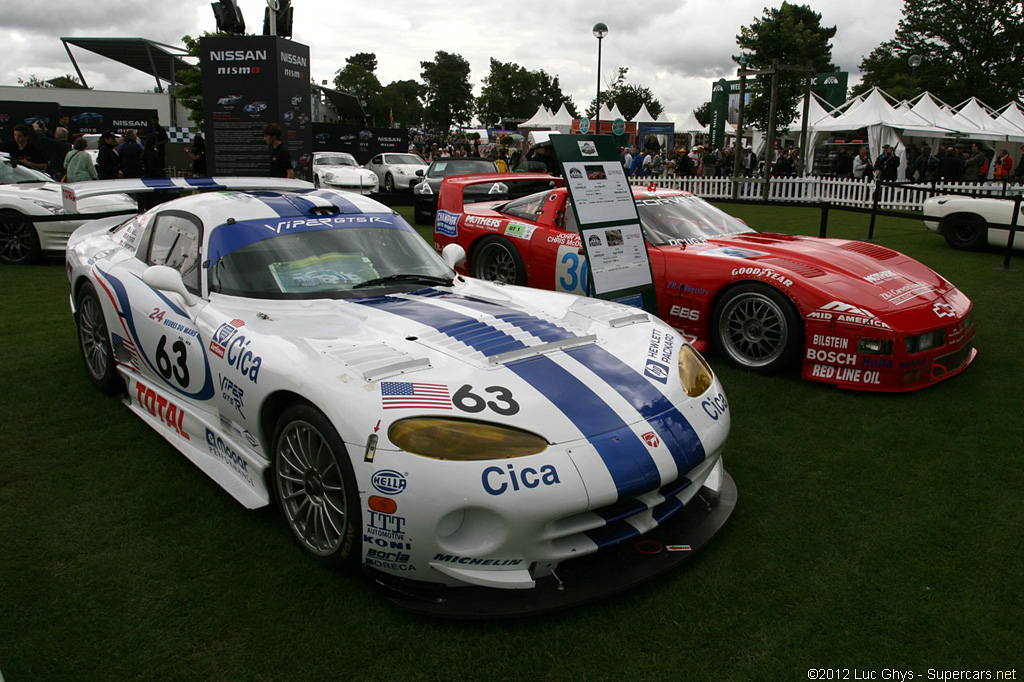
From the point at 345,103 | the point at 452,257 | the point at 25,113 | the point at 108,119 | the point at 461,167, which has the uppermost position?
the point at 345,103

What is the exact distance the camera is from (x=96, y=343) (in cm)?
457

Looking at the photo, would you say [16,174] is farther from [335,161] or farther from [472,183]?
[335,161]

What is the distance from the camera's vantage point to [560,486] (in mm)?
2357

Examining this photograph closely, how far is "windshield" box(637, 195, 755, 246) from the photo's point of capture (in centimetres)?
589

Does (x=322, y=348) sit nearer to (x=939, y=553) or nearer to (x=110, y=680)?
(x=110, y=680)

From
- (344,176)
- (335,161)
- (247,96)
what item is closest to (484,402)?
(247,96)

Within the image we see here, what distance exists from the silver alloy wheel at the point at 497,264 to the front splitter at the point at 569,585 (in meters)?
4.30

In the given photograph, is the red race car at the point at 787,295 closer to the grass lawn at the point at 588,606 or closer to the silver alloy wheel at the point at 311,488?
the grass lawn at the point at 588,606

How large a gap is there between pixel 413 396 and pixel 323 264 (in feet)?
4.74

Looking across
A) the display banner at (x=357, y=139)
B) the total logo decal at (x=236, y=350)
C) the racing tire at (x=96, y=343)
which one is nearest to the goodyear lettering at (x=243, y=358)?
the total logo decal at (x=236, y=350)

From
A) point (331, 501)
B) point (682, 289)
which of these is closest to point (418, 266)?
point (331, 501)

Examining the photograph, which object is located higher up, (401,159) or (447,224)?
(401,159)

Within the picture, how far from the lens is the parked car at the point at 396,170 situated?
23047 mm

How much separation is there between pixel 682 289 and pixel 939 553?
293 cm
